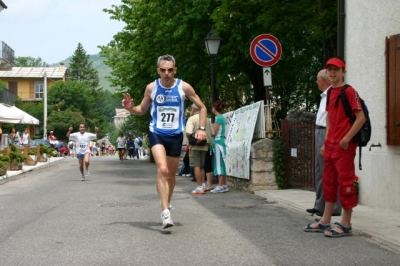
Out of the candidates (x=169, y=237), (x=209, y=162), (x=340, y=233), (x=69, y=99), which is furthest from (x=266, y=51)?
(x=69, y=99)

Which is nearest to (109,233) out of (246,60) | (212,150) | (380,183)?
(380,183)

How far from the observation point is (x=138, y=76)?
97.0 ft

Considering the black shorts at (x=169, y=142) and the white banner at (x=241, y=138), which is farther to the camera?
the white banner at (x=241, y=138)

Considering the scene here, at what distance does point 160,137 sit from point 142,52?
18.2m

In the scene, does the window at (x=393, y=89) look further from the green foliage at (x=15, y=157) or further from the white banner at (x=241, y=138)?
the green foliage at (x=15, y=157)

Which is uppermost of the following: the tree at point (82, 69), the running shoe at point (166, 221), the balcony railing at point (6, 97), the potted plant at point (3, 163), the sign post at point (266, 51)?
the tree at point (82, 69)

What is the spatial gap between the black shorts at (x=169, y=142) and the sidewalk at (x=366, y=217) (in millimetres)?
2218

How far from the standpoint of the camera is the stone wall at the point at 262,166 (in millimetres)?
12352

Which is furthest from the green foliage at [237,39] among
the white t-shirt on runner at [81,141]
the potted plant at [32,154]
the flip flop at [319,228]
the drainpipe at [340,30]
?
the flip flop at [319,228]

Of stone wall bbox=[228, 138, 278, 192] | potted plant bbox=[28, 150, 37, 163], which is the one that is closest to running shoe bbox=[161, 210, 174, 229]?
stone wall bbox=[228, 138, 278, 192]

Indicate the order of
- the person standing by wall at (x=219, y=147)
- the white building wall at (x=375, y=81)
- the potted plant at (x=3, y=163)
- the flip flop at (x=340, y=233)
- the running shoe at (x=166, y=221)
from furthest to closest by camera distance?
the potted plant at (x=3, y=163), the person standing by wall at (x=219, y=147), the white building wall at (x=375, y=81), the running shoe at (x=166, y=221), the flip flop at (x=340, y=233)

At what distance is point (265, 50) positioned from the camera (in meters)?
12.3

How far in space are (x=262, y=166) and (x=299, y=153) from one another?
84 centimetres

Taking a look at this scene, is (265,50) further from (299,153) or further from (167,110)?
(167,110)
